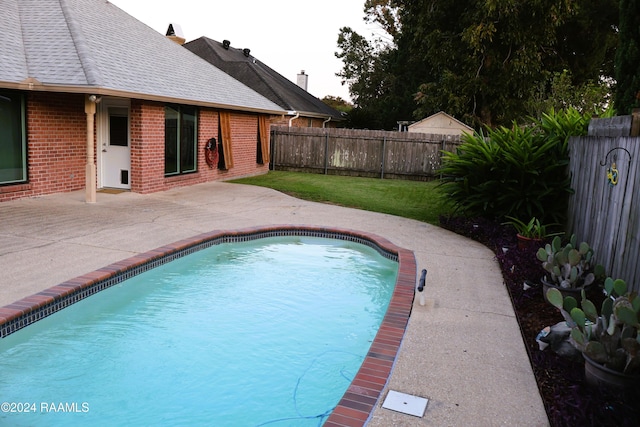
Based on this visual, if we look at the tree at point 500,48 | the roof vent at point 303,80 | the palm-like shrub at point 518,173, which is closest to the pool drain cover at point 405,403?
the palm-like shrub at point 518,173

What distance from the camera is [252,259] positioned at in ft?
26.5

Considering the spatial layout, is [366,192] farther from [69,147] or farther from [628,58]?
[628,58]

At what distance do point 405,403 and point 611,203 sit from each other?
3.67m

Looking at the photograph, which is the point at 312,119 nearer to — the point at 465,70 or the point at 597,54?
the point at 465,70

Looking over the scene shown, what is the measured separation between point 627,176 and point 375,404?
11.9ft

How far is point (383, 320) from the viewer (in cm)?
496

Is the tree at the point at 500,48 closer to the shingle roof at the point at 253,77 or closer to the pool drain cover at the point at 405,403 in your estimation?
the shingle roof at the point at 253,77

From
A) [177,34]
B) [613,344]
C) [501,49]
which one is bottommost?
[613,344]

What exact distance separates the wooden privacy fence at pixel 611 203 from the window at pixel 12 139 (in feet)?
31.8

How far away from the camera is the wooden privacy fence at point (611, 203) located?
496 centimetres

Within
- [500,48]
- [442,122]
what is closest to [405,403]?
[442,122]

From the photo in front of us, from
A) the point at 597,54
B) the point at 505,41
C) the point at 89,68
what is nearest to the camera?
the point at 89,68

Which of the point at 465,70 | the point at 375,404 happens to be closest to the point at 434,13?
the point at 465,70

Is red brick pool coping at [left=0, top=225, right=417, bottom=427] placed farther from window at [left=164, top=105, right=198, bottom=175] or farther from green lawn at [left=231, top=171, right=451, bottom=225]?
window at [left=164, top=105, right=198, bottom=175]
